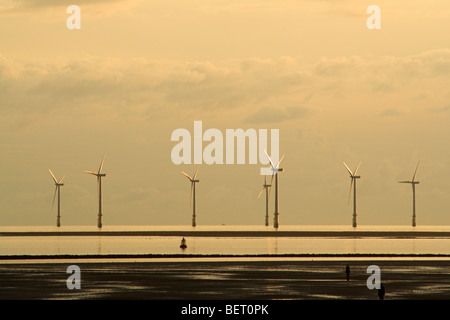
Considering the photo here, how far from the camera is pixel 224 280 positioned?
66.6 meters

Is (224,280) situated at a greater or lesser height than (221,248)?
greater

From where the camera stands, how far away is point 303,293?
56375 mm

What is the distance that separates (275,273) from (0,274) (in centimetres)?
2140

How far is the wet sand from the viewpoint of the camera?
180 feet

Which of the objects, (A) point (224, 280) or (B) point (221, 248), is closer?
(A) point (224, 280)

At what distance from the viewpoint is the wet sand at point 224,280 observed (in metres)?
54.7

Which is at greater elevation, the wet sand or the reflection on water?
the wet sand

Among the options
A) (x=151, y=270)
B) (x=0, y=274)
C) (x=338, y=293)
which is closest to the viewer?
(x=338, y=293)

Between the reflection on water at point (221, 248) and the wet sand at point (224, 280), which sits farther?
the reflection on water at point (221, 248)

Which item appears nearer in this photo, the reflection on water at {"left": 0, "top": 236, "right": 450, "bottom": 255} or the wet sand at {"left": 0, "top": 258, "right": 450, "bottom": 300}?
the wet sand at {"left": 0, "top": 258, "right": 450, "bottom": 300}
